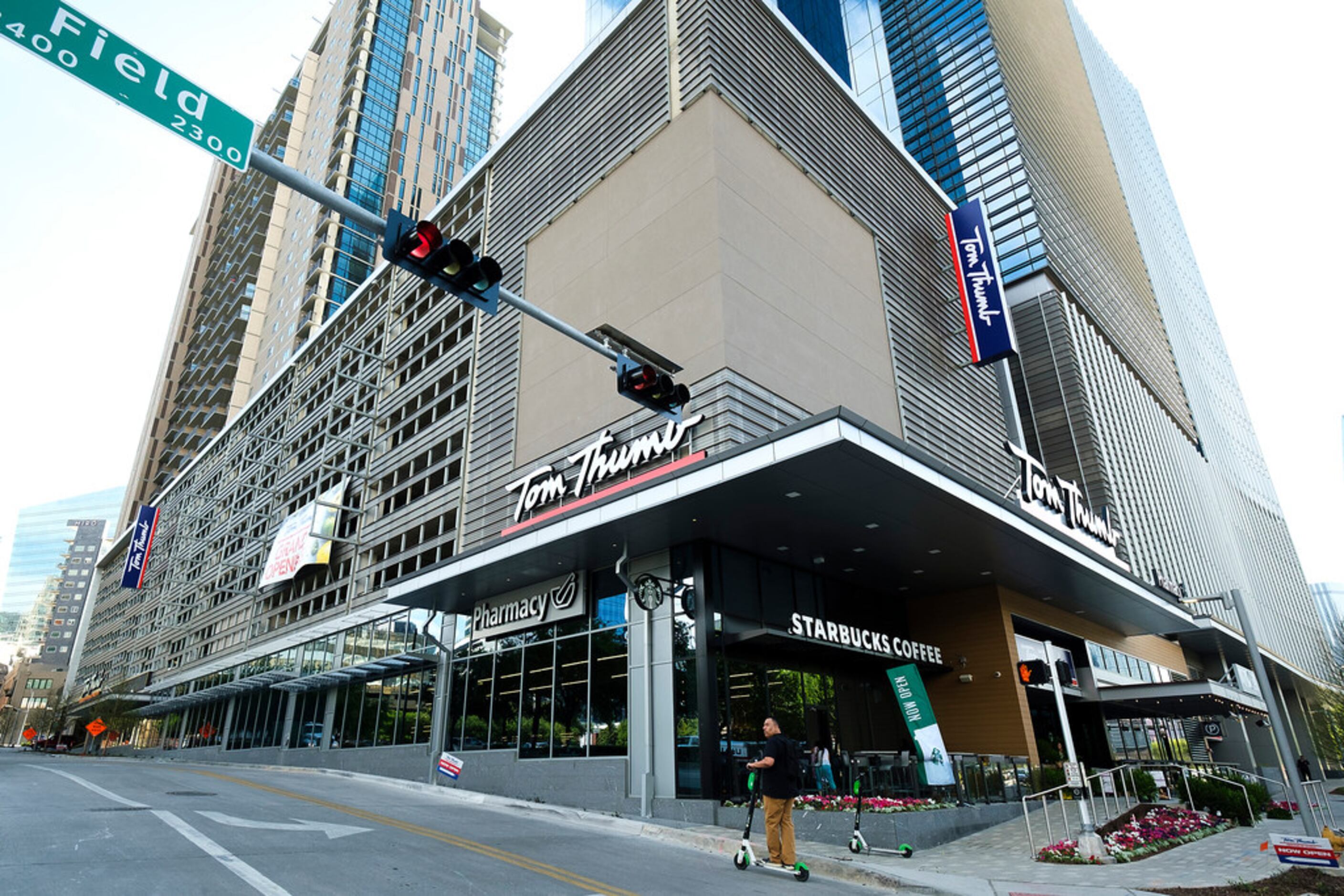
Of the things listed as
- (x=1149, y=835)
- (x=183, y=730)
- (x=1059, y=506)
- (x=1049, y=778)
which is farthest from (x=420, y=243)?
(x=183, y=730)

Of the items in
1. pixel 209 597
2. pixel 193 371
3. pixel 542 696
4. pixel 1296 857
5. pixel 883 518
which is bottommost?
pixel 1296 857

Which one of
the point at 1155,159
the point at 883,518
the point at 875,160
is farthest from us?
the point at 1155,159

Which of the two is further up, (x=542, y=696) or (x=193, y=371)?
(x=193, y=371)

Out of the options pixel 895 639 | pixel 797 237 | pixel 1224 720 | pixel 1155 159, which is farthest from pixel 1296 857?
pixel 1155 159

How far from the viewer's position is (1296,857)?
10.5 metres

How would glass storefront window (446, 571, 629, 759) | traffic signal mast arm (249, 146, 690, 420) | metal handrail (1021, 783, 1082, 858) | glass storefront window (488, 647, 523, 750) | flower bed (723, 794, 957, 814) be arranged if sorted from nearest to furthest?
traffic signal mast arm (249, 146, 690, 420) < metal handrail (1021, 783, 1082, 858) < flower bed (723, 794, 957, 814) < glass storefront window (446, 571, 629, 759) < glass storefront window (488, 647, 523, 750)

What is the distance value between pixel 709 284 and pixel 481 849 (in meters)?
14.6

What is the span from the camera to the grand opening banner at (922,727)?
1537 centimetres

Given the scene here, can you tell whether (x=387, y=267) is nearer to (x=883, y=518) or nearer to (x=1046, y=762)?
(x=883, y=518)

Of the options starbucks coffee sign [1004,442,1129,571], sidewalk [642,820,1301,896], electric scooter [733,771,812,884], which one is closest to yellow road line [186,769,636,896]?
electric scooter [733,771,812,884]

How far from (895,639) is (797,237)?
41.2ft

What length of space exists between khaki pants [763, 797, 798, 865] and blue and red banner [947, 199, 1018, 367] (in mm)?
24105

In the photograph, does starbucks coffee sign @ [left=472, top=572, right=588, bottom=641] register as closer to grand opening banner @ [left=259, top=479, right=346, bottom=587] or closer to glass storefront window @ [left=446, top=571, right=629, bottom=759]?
glass storefront window @ [left=446, top=571, right=629, bottom=759]

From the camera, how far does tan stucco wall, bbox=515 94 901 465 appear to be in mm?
21172
